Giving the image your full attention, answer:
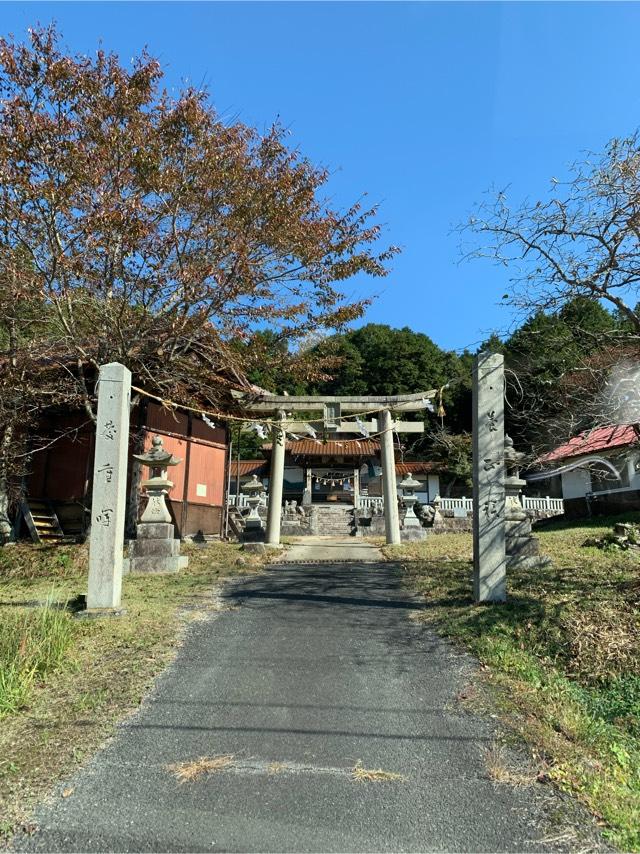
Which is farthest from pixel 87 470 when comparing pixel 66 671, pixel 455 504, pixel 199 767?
pixel 455 504

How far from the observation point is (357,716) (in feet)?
14.3

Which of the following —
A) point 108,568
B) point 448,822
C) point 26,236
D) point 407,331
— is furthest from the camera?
point 407,331

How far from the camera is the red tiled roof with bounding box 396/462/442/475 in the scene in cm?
3438

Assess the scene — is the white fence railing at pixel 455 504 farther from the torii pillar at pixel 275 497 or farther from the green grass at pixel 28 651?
the green grass at pixel 28 651

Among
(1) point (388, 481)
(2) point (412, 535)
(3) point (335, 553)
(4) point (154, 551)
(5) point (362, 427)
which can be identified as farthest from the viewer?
(2) point (412, 535)

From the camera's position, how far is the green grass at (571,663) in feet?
11.6

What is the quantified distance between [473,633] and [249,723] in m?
2.93

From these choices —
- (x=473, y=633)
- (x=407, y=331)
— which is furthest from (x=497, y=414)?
(x=407, y=331)

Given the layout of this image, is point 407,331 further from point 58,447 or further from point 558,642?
point 558,642

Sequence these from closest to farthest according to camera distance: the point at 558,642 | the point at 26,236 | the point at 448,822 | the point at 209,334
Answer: the point at 448,822
the point at 558,642
the point at 26,236
the point at 209,334

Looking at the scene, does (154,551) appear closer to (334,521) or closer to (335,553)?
(335,553)

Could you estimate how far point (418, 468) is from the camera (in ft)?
115

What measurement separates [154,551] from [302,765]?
25.4 feet

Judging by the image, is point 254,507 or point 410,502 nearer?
point 254,507
